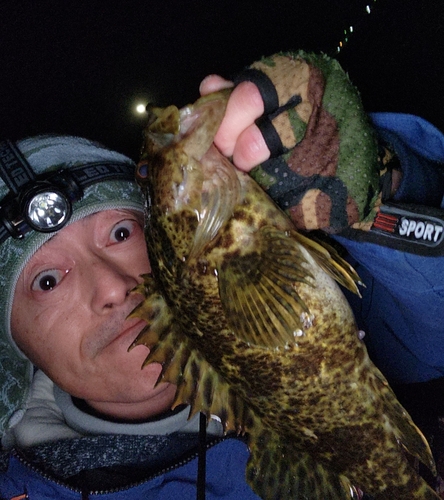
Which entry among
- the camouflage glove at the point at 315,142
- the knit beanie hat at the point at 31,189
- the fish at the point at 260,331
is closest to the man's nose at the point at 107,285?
the knit beanie hat at the point at 31,189

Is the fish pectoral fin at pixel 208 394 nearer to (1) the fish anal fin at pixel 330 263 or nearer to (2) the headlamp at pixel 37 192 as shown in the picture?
(1) the fish anal fin at pixel 330 263

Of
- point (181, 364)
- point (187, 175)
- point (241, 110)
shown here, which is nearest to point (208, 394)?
point (181, 364)

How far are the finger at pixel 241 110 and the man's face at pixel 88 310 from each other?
3.79 feet

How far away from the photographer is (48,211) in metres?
2.04

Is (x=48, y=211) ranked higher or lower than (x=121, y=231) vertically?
higher

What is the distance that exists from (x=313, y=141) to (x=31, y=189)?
159 cm

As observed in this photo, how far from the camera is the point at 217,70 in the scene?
7.18m

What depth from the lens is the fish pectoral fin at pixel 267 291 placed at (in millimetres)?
1266

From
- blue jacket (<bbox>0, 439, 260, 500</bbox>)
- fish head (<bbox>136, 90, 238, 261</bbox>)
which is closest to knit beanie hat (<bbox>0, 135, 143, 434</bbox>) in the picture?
blue jacket (<bbox>0, 439, 260, 500</bbox>)

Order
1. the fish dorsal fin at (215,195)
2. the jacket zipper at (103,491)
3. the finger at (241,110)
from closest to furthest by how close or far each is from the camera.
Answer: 1. the finger at (241,110)
2. the fish dorsal fin at (215,195)
3. the jacket zipper at (103,491)

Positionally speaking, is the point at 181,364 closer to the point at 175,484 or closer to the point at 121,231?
the point at 175,484

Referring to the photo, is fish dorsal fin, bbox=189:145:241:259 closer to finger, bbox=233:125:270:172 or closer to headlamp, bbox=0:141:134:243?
finger, bbox=233:125:270:172

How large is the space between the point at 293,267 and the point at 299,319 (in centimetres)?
17

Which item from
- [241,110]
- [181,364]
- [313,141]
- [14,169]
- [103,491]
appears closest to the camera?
[241,110]
